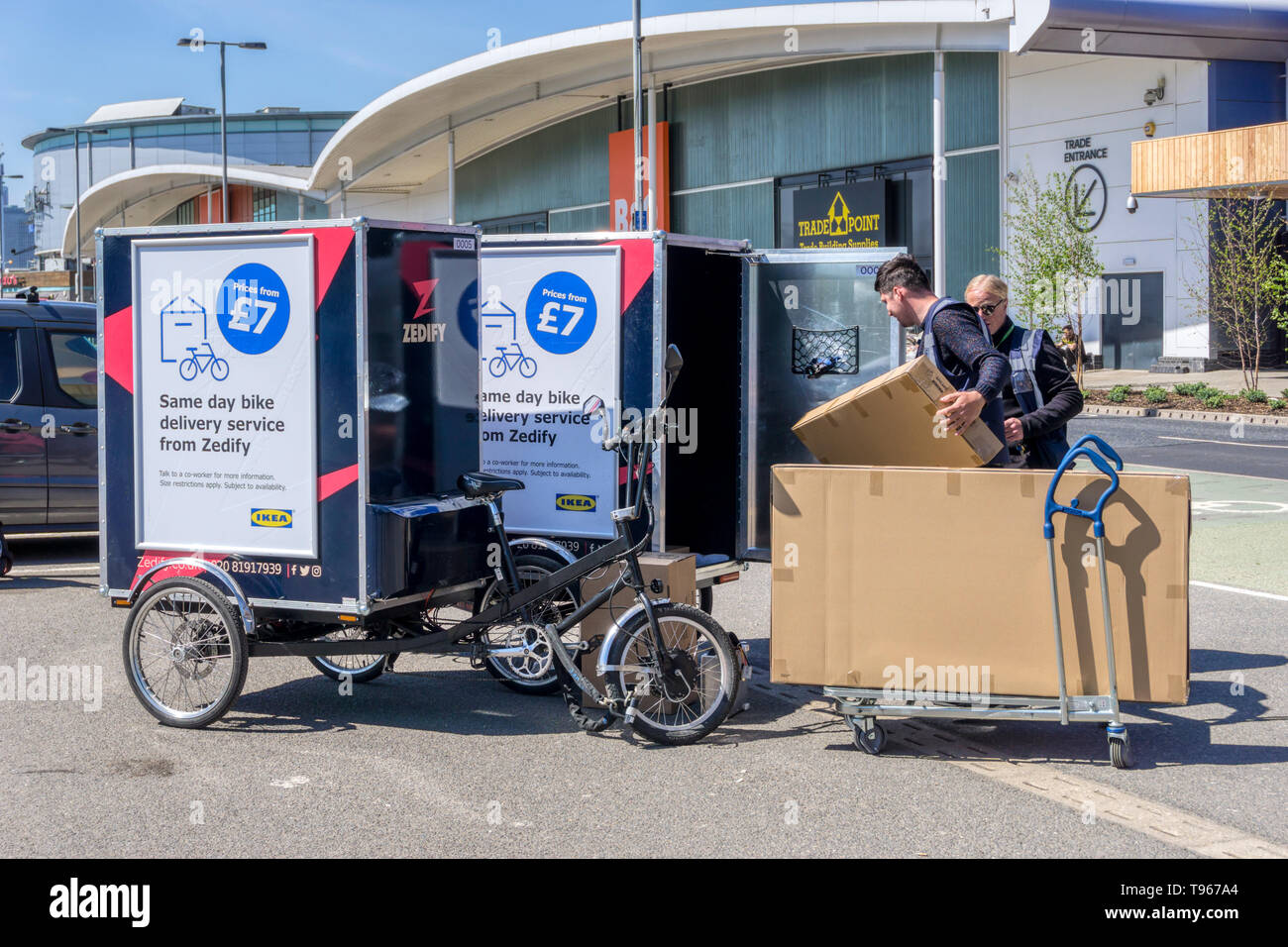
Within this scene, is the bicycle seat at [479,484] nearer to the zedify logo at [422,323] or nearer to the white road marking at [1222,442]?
the zedify logo at [422,323]

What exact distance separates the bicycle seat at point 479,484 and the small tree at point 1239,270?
25.8 meters

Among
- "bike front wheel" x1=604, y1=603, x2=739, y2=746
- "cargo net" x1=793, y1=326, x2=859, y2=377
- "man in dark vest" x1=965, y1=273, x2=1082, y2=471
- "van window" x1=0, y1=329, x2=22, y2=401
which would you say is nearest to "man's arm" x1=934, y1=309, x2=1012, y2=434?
"man in dark vest" x1=965, y1=273, x2=1082, y2=471

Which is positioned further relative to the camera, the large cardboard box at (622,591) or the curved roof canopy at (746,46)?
the curved roof canopy at (746,46)

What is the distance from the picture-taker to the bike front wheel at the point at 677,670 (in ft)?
20.3

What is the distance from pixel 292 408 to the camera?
6.60m

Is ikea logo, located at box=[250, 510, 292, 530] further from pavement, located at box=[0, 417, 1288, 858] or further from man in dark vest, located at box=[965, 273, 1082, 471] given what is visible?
man in dark vest, located at box=[965, 273, 1082, 471]

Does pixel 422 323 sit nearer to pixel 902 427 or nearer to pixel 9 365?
pixel 902 427

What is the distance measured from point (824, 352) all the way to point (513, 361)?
1.88 meters

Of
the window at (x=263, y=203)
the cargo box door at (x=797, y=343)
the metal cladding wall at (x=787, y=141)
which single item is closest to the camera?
the cargo box door at (x=797, y=343)

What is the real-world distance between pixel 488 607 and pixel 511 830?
194 centimetres

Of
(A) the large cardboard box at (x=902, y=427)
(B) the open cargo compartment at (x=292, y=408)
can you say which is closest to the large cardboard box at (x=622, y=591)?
(B) the open cargo compartment at (x=292, y=408)

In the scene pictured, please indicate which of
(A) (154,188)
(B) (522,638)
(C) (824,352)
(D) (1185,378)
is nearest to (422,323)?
(B) (522,638)

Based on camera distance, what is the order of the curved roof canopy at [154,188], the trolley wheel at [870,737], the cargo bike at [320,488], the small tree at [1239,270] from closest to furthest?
the trolley wheel at [870,737], the cargo bike at [320,488], the small tree at [1239,270], the curved roof canopy at [154,188]
